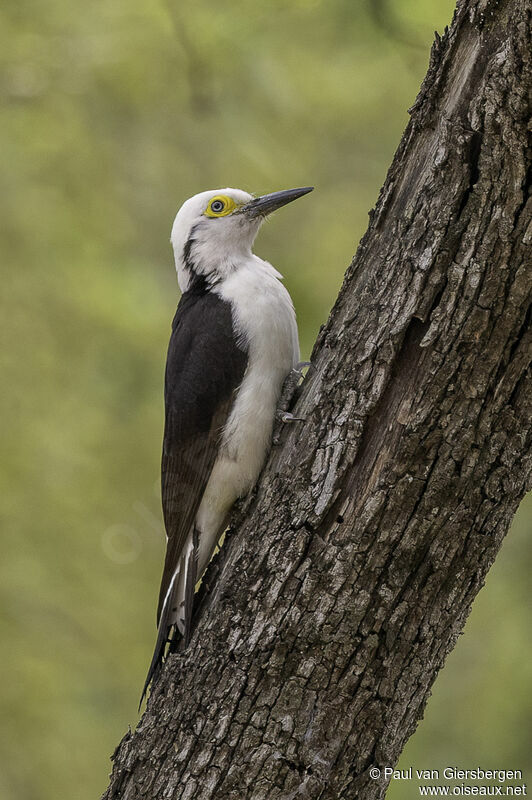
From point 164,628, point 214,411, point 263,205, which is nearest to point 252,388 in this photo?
Answer: point 214,411

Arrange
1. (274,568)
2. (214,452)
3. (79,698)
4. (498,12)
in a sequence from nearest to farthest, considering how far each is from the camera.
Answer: (498,12), (274,568), (214,452), (79,698)

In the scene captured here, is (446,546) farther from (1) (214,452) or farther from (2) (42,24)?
(2) (42,24)

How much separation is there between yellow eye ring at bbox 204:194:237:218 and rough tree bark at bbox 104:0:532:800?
5.51 feet

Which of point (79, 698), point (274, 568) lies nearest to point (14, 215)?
point (79, 698)

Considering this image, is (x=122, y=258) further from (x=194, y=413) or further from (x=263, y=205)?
(x=194, y=413)

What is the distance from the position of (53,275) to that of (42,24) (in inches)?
78.0

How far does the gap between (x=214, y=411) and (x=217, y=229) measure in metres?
1.09

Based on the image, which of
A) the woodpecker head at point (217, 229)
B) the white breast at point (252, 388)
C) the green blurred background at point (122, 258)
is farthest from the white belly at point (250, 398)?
the green blurred background at point (122, 258)

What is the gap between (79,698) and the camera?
5887mm

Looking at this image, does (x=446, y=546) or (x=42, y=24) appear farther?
(x=42, y=24)

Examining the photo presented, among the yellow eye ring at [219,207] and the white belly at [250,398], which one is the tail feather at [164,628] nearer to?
the white belly at [250,398]

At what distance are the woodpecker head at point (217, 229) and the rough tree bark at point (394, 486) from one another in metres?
1.48

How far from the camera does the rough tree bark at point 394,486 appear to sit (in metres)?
2.50

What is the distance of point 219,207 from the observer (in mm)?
4391
